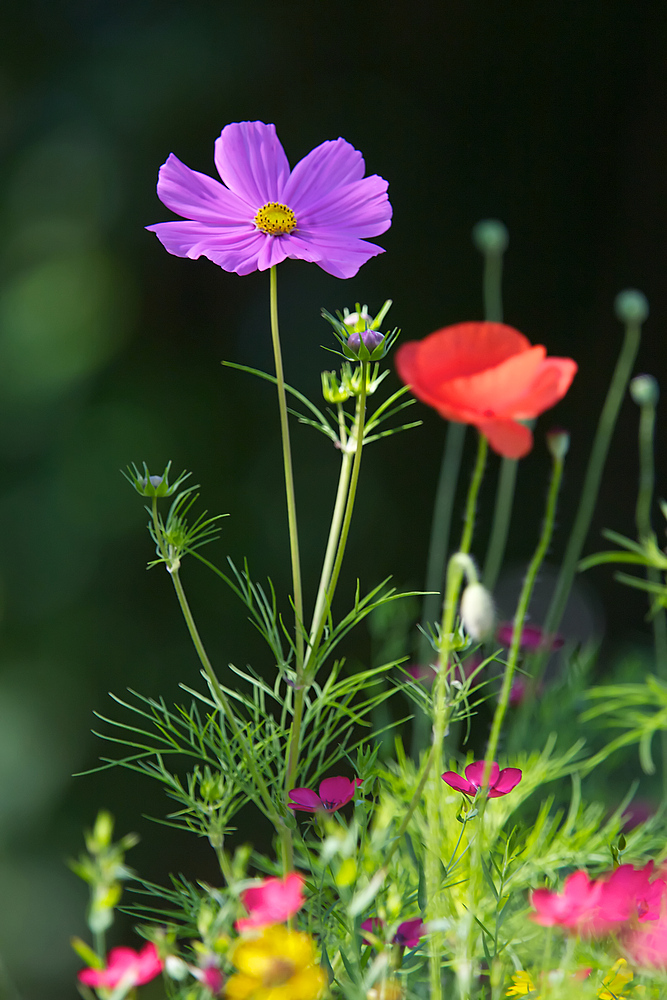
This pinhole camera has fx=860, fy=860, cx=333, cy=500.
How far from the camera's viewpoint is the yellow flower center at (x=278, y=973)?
0.20 m

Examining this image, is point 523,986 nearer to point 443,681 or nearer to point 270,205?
point 443,681

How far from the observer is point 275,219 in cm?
32

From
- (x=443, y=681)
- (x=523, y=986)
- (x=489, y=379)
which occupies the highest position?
(x=489, y=379)

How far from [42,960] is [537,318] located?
1.18 metres

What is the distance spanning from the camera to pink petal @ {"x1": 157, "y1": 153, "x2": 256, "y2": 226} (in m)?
0.31

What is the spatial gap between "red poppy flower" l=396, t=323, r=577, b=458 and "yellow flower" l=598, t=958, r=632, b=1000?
0.18 meters

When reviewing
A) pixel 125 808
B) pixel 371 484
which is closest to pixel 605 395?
pixel 371 484

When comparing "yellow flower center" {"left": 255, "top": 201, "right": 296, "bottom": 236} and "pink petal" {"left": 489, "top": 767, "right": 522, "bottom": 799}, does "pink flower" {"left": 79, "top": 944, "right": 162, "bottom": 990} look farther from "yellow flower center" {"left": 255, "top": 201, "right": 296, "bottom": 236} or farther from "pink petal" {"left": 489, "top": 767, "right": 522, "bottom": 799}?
"yellow flower center" {"left": 255, "top": 201, "right": 296, "bottom": 236}

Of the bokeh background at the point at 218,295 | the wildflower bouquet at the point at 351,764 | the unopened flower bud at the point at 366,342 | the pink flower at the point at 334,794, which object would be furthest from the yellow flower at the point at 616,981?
the bokeh background at the point at 218,295

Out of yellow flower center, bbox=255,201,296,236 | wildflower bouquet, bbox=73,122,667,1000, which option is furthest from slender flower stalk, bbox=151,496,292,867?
yellow flower center, bbox=255,201,296,236

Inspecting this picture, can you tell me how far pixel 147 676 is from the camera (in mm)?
1210

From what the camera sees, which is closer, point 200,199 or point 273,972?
point 273,972

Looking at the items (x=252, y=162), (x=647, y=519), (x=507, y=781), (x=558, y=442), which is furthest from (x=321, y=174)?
(x=647, y=519)

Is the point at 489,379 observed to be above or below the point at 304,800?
above
